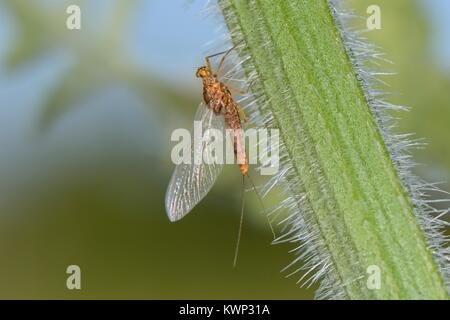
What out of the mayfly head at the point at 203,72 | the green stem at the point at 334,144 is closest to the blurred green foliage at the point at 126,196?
the mayfly head at the point at 203,72

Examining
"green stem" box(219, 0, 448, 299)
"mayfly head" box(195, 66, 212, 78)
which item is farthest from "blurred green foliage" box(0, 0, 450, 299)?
"green stem" box(219, 0, 448, 299)

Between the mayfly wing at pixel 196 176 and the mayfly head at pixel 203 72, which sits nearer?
the mayfly wing at pixel 196 176

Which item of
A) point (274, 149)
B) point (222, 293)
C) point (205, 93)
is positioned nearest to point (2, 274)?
point (222, 293)

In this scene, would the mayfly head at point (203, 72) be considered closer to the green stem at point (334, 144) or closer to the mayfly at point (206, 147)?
the mayfly at point (206, 147)

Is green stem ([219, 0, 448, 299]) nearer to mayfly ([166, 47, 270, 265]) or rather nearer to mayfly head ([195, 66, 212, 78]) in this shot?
mayfly ([166, 47, 270, 265])

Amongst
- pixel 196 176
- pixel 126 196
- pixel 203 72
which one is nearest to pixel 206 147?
pixel 196 176

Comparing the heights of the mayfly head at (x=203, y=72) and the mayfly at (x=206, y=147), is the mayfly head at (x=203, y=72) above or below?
above
